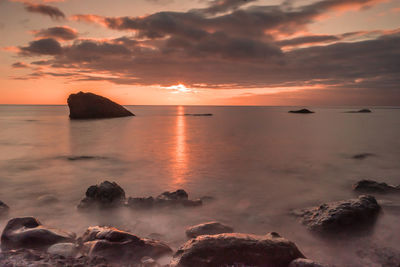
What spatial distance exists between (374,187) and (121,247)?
25.6ft

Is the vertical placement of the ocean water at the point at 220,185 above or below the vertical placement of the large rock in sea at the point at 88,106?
below

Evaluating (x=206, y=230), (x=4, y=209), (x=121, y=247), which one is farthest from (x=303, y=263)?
(x=4, y=209)

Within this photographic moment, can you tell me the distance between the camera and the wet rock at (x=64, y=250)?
4.23m

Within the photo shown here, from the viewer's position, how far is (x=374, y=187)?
8.17 metres

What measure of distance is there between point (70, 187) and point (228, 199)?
5.46 metres

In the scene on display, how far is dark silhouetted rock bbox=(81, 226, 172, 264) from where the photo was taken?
413 centimetres

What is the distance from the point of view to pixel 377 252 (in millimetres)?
4637

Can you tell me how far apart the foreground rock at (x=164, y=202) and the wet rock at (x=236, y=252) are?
283 centimetres

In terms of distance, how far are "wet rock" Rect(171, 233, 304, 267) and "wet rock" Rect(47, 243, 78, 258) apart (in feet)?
5.55

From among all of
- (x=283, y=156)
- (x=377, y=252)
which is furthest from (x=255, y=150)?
(x=377, y=252)

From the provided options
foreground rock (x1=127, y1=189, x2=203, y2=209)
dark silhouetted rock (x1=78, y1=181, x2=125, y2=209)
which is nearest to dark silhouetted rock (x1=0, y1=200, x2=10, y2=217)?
dark silhouetted rock (x1=78, y1=181, x2=125, y2=209)

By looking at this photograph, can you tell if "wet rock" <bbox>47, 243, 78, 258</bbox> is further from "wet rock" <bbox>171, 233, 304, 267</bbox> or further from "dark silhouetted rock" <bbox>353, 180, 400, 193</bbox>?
"dark silhouetted rock" <bbox>353, 180, 400, 193</bbox>

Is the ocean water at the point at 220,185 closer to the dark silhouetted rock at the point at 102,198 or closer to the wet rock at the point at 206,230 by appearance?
the wet rock at the point at 206,230

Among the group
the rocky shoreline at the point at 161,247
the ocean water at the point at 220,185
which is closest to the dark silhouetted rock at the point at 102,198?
the ocean water at the point at 220,185
